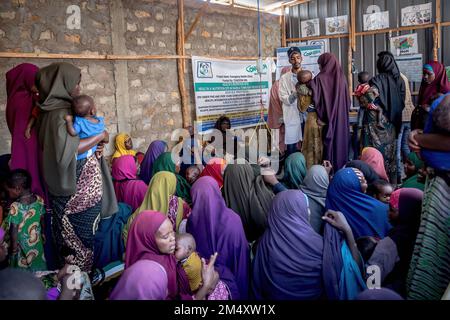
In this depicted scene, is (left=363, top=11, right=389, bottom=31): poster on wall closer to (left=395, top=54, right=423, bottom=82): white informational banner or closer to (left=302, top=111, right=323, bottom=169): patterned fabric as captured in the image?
(left=395, top=54, right=423, bottom=82): white informational banner

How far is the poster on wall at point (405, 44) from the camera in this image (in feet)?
21.8

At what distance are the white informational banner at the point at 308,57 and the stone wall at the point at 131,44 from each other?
1161 millimetres

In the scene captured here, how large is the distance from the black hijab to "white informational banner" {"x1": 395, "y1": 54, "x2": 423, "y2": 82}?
1731 millimetres

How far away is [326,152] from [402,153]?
155 cm

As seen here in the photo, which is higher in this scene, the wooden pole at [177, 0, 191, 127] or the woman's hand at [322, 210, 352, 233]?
the wooden pole at [177, 0, 191, 127]

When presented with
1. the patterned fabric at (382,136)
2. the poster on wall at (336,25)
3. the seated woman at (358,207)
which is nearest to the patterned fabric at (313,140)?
the patterned fabric at (382,136)

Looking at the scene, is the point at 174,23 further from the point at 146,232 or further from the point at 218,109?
the point at 146,232

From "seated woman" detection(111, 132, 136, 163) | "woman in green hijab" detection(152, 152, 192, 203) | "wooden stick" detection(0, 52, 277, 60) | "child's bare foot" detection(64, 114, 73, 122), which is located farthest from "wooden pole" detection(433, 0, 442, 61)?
"child's bare foot" detection(64, 114, 73, 122)

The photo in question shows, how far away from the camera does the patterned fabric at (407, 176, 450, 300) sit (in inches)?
70.3

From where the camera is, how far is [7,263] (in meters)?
2.49

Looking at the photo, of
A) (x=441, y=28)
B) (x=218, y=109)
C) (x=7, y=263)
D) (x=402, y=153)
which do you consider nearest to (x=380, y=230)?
(x=7, y=263)

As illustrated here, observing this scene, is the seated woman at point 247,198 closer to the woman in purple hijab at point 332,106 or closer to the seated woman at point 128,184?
the seated woman at point 128,184

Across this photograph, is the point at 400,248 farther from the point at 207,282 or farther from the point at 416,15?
the point at 416,15
